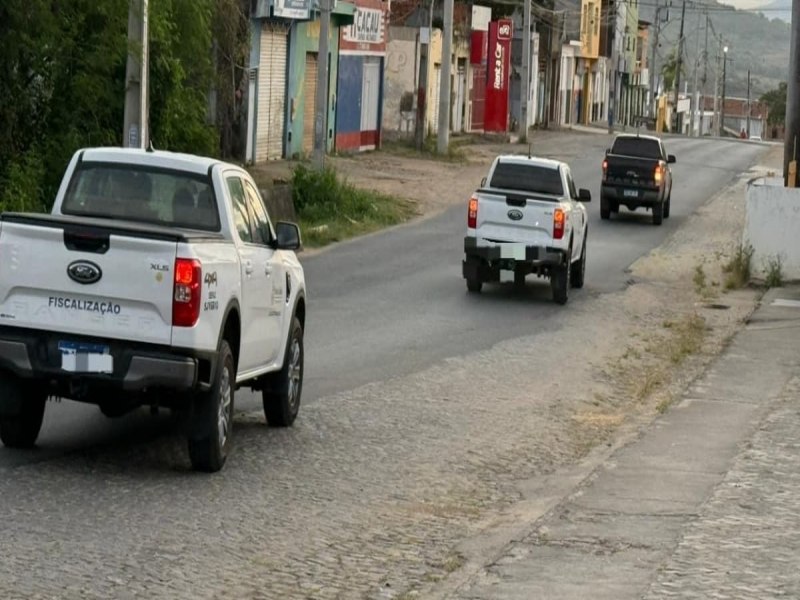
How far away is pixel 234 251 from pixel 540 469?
276 centimetres

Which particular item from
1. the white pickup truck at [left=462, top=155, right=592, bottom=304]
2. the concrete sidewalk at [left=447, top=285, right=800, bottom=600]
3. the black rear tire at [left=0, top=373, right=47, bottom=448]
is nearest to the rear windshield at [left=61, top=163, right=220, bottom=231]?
the black rear tire at [left=0, top=373, right=47, bottom=448]

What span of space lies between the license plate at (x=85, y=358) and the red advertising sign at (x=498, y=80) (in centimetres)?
6730

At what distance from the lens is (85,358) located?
11.2 m

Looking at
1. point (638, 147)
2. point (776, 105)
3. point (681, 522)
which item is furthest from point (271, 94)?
point (776, 105)

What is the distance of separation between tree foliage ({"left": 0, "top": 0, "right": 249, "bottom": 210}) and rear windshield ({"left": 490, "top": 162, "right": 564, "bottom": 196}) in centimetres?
525

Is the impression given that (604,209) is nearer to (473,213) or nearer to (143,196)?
(473,213)

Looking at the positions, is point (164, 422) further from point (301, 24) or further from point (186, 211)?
point (301, 24)

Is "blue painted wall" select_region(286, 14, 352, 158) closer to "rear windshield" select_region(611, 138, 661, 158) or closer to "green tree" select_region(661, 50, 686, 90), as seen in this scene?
"rear windshield" select_region(611, 138, 661, 158)

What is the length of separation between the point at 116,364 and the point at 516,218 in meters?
14.2

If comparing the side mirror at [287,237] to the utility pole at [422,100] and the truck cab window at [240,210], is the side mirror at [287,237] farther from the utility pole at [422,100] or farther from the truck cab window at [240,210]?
the utility pole at [422,100]

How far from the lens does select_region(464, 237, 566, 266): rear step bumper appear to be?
2459 centimetres

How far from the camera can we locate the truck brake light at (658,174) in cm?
3984

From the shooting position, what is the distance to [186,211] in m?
12.8

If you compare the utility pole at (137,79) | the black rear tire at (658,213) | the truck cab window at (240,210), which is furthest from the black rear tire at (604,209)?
the truck cab window at (240,210)
